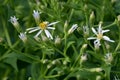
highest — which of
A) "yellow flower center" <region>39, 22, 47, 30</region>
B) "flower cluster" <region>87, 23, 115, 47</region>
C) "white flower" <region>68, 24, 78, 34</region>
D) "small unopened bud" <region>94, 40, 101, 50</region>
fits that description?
"yellow flower center" <region>39, 22, 47, 30</region>

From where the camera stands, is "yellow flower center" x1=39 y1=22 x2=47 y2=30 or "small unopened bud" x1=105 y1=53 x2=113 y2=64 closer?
"small unopened bud" x1=105 y1=53 x2=113 y2=64

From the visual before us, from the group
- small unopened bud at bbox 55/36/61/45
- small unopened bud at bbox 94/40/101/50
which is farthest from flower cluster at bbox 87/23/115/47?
small unopened bud at bbox 55/36/61/45

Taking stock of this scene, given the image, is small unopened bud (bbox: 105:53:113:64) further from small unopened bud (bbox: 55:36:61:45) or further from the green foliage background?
small unopened bud (bbox: 55:36:61:45)

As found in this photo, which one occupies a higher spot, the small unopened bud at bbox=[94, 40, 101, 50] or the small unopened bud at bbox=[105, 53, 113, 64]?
the small unopened bud at bbox=[94, 40, 101, 50]

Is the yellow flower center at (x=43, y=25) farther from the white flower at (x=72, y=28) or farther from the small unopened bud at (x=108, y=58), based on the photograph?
the small unopened bud at (x=108, y=58)

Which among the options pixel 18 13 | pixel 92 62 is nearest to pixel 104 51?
pixel 92 62

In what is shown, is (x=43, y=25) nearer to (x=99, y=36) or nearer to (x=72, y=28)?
(x=72, y=28)

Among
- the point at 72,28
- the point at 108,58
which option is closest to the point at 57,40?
the point at 72,28

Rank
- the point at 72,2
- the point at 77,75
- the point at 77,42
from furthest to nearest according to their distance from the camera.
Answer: the point at 72,2, the point at 77,42, the point at 77,75

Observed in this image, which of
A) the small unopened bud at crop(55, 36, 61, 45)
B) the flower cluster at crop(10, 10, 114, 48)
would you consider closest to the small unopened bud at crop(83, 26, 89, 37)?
the flower cluster at crop(10, 10, 114, 48)

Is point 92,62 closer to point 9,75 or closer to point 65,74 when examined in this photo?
point 65,74
